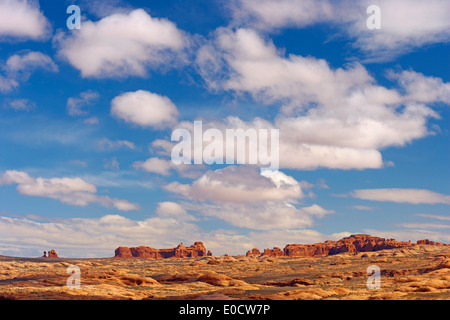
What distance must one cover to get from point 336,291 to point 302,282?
25.7 meters

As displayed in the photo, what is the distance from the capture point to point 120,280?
261 ft

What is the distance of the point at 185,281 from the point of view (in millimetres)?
90938
